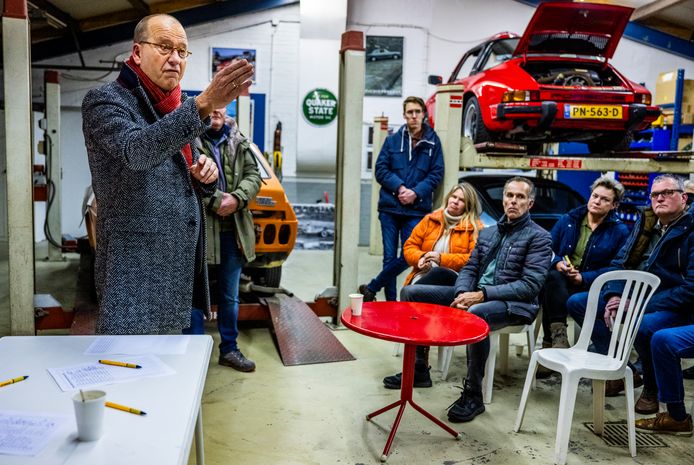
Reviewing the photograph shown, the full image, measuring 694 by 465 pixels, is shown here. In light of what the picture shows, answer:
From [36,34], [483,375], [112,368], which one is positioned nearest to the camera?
[112,368]

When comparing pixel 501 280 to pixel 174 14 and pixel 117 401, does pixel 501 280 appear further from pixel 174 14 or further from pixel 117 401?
pixel 174 14

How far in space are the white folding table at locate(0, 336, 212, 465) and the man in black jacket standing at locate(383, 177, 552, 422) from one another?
165 cm

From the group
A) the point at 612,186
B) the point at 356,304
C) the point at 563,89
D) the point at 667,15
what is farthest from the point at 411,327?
the point at 667,15

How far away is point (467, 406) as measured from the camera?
3.02 m

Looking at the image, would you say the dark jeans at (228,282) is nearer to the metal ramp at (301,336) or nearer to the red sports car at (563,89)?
the metal ramp at (301,336)

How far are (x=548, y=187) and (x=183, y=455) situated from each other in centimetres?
528

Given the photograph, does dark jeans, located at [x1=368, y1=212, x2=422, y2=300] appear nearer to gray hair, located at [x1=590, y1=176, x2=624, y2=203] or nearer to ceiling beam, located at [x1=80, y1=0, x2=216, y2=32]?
gray hair, located at [x1=590, y1=176, x2=624, y2=203]

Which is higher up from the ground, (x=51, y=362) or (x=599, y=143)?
(x=599, y=143)

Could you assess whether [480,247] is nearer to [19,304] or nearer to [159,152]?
[159,152]

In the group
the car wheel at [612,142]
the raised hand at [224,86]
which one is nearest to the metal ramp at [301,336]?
the raised hand at [224,86]

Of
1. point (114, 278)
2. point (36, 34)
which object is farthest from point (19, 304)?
point (36, 34)

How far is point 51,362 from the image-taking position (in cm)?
155

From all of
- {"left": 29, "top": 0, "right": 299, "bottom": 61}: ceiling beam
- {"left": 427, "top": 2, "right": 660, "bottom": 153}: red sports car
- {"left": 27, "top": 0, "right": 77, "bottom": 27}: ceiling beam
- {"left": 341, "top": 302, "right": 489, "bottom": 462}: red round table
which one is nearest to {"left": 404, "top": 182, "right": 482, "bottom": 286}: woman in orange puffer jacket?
{"left": 341, "top": 302, "right": 489, "bottom": 462}: red round table

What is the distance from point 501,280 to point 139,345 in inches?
83.3
